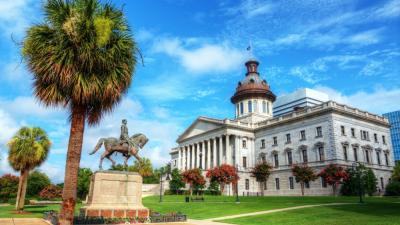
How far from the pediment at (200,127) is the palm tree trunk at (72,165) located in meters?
66.8

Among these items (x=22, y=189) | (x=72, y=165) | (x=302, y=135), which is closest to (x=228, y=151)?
(x=302, y=135)

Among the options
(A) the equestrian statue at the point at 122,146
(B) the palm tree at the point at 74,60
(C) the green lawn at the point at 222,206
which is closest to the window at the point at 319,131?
(C) the green lawn at the point at 222,206

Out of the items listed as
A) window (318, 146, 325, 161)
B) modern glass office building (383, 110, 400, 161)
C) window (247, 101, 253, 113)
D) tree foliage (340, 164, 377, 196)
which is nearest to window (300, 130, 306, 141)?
window (318, 146, 325, 161)

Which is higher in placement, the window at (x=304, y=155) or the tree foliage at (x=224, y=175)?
the window at (x=304, y=155)

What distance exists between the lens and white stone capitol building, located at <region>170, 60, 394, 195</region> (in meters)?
61.6

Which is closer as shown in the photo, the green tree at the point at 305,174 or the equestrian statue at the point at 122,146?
the equestrian statue at the point at 122,146

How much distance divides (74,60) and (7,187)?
253ft

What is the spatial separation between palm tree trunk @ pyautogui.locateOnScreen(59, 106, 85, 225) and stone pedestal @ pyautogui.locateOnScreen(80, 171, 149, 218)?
773cm

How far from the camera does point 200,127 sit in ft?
288

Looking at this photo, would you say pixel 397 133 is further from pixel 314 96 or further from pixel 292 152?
pixel 292 152

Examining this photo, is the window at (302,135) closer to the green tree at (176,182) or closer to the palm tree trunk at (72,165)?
the green tree at (176,182)

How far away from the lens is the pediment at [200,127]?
82088 millimetres

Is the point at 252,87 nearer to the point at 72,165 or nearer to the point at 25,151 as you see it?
the point at 25,151

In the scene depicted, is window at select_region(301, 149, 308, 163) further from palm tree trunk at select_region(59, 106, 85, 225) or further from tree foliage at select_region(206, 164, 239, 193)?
palm tree trunk at select_region(59, 106, 85, 225)
